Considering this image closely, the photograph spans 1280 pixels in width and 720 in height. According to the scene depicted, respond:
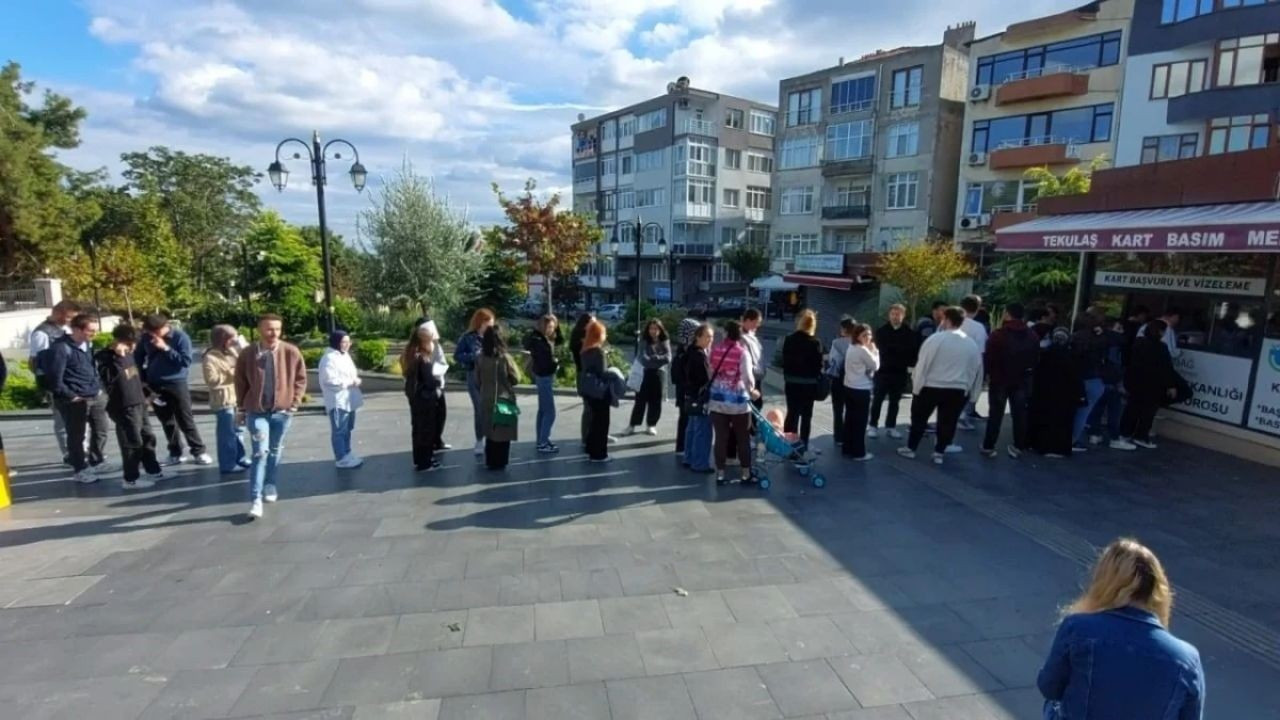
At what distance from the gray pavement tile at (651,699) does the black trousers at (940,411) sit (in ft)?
17.2

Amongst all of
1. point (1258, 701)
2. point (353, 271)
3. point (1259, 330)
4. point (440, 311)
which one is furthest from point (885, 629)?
point (353, 271)

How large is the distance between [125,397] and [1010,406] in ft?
32.6

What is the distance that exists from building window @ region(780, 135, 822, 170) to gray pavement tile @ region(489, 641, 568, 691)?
38.8 metres

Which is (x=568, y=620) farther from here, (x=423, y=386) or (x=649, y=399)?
(x=649, y=399)

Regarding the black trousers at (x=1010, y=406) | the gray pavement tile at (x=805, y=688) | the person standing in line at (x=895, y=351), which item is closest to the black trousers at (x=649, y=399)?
the person standing in line at (x=895, y=351)

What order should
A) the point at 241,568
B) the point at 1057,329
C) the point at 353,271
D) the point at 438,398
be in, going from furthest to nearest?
the point at 353,271
the point at 1057,329
the point at 438,398
the point at 241,568

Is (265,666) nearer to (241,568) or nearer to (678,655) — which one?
(241,568)

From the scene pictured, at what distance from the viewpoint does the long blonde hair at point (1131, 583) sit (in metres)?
2.04

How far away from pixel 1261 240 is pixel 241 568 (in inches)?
389

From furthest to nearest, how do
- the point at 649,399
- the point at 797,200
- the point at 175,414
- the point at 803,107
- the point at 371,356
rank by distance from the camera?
the point at 797,200, the point at 803,107, the point at 371,356, the point at 649,399, the point at 175,414

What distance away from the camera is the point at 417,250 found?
20.1 meters

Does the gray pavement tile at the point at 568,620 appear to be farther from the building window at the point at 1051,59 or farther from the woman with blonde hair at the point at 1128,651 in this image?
the building window at the point at 1051,59

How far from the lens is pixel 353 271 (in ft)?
72.6

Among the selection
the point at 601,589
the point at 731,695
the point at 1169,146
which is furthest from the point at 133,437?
the point at 1169,146
